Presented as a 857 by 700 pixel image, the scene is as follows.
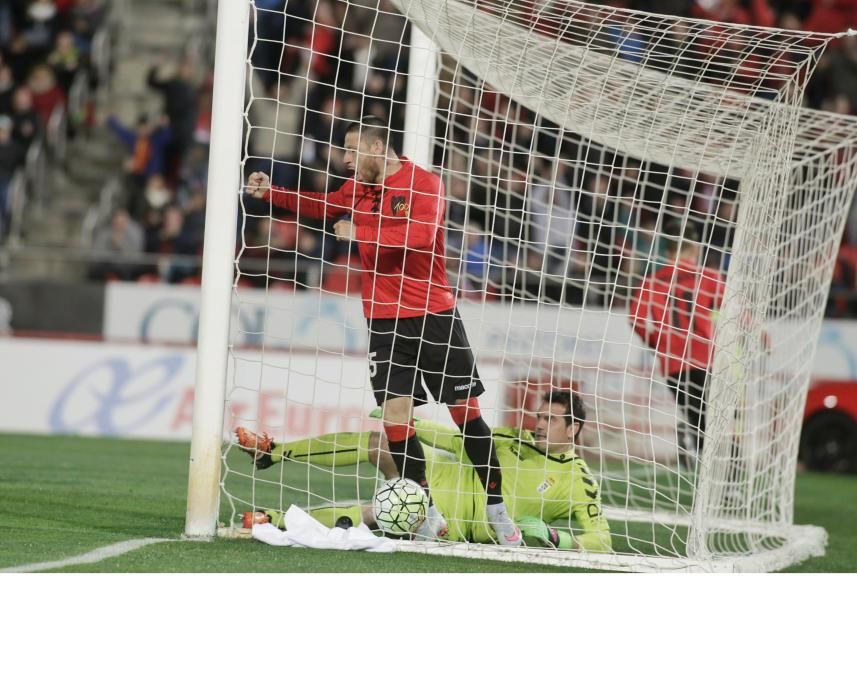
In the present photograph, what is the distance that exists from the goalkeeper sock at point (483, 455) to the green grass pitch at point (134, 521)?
408mm

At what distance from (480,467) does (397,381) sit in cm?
51

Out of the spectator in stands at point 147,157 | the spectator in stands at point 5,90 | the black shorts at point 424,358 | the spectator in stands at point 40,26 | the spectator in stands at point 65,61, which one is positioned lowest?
the black shorts at point 424,358

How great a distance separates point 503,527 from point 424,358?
0.79 metres

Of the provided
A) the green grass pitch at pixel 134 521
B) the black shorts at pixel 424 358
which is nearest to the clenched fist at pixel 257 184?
the black shorts at pixel 424 358

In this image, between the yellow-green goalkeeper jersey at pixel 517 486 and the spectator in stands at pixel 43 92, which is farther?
the spectator in stands at pixel 43 92

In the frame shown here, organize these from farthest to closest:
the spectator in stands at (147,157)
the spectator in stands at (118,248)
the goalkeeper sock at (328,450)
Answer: the spectator in stands at (147,157) < the spectator in stands at (118,248) < the goalkeeper sock at (328,450)

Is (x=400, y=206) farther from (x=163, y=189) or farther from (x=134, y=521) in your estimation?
(x=163, y=189)

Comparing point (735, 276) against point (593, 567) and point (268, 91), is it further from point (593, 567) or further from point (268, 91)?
point (268, 91)

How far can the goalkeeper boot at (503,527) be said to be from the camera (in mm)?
5156

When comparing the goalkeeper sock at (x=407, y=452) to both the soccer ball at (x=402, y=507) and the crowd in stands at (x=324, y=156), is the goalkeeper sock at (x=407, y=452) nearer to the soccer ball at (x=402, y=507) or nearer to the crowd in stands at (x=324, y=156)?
the soccer ball at (x=402, y=507)

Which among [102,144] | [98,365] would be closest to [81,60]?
[102,144]

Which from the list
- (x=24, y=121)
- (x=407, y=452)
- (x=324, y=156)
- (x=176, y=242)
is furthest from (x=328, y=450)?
(x=24, y=121)

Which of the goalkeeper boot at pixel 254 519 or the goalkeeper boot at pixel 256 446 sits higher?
the goalkeeper boot at pixel 256 446

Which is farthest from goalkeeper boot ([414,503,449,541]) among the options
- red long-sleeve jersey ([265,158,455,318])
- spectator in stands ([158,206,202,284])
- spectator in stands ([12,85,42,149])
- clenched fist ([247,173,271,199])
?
spectator in stands ([12,85,42,149])
